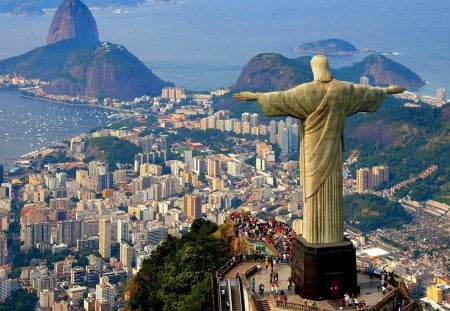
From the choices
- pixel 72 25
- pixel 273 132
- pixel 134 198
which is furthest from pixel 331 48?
pixel 134 198

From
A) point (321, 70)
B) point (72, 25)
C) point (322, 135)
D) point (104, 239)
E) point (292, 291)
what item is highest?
point (72, 25)

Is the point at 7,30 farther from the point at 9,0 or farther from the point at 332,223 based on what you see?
the point at 332,223

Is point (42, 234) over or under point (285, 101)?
under

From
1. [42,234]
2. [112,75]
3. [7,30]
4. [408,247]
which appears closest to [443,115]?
[408,247]

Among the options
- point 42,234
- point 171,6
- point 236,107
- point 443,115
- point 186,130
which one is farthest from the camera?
point 171,6

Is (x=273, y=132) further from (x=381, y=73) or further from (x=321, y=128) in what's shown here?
(x=321, y=128)

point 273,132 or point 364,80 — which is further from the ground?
point 364,80

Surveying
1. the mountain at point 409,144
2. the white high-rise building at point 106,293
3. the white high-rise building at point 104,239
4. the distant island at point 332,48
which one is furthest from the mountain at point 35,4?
the white high-rise building at point 106,293
